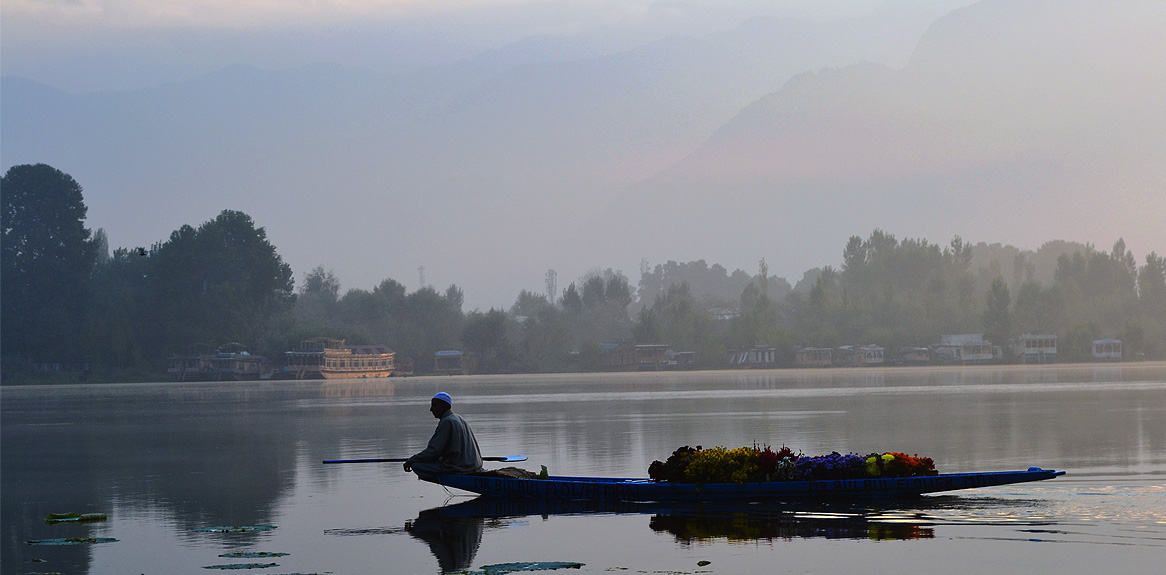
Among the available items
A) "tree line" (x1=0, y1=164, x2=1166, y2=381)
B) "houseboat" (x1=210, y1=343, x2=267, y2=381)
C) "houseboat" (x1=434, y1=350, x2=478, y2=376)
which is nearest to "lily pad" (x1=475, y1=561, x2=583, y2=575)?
"tree line" (x1=0, y1=164, x2=1166, y2=381)

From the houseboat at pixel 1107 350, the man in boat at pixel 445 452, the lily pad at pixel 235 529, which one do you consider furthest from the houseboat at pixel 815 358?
the lily pad at pixel 235 529

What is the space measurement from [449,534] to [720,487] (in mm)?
4152

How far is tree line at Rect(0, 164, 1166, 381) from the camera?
14250cm

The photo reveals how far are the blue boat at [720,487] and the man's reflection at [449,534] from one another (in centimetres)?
99

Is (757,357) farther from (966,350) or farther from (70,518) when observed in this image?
(70,518)

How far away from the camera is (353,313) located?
195 m

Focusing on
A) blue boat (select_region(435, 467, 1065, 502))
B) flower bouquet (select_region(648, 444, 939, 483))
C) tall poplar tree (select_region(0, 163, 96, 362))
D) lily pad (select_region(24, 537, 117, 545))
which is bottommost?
lily pad (select_region(24, 537, 117, 545))

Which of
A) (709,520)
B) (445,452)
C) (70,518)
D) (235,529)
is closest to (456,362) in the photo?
(70,518)

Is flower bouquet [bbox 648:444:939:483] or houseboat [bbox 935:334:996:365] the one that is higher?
houseboat [bbox 935:334:996:365]

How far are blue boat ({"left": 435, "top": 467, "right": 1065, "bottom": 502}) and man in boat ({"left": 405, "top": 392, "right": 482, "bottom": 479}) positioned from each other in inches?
7.7

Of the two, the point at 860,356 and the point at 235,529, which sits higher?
the point at 860,356

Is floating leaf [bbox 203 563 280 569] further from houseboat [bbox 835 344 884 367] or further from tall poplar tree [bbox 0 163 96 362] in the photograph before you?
houseboat [bbox 835 344 884 367]

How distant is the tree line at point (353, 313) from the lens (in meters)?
142

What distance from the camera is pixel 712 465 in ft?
61.7
